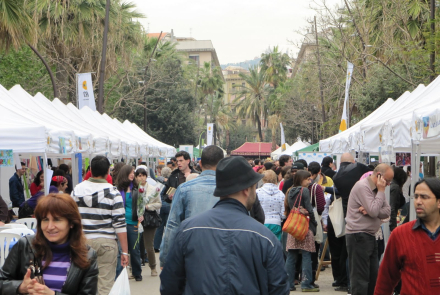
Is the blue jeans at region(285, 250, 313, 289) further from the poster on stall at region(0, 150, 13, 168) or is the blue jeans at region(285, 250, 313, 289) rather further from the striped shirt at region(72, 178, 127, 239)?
the poster on stall at region(0, 150, 13, 168)

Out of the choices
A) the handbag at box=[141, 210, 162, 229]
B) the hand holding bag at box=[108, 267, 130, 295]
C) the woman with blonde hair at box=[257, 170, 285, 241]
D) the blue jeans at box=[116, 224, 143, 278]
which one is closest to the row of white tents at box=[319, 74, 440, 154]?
the woman with blonde hair at box=[257, 170, 285, 241]

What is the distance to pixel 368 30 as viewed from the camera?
76.5 feet

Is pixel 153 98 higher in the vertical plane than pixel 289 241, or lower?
higher

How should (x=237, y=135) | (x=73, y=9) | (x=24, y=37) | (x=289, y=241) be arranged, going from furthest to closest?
(x=237, y=135), (x=73, y=9), (x=24, y=37), (x=289, y=241)

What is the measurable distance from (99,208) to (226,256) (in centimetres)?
370

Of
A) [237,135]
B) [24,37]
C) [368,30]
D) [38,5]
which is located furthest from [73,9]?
[237,135]

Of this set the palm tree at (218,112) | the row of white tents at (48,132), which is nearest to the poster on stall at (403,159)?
the row of white tents at (48,132)

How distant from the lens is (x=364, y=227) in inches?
285

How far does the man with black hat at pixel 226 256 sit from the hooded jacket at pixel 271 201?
20.0ft

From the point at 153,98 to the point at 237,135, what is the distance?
6515 centimetres

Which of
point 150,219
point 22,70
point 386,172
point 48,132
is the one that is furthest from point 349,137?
point 22,70

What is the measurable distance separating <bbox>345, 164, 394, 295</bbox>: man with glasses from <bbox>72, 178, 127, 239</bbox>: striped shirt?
2793 mm

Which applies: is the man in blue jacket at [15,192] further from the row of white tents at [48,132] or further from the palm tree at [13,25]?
the palm tree at [13,25]

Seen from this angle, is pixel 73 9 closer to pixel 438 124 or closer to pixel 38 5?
pixel 38 5
